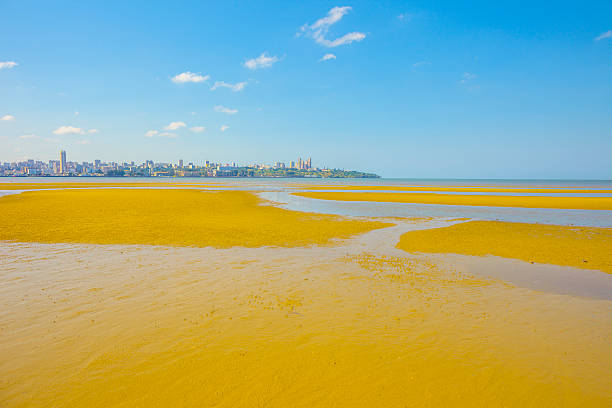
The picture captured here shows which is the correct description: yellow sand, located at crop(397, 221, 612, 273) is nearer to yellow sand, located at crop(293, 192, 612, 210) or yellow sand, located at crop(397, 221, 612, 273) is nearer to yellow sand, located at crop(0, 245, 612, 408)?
yellow sand, located at crop(0, 245, 612, 408)

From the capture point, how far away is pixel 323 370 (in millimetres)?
5715

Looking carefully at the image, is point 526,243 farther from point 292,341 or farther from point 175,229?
point 175,229

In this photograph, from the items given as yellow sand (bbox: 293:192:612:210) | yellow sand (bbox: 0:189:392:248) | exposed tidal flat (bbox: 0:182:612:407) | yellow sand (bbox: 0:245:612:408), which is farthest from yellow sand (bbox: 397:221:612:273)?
yellow sand (bbox: 293:192:612:210)

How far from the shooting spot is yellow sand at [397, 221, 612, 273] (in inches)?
566

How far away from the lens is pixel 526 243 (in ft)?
57.2

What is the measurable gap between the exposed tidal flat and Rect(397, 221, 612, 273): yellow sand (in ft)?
0.83

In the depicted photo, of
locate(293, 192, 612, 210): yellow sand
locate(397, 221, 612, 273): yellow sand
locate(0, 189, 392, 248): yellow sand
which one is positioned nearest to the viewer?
locate(397, 221, 612, 273): yellow sand

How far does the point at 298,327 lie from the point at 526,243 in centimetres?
1615

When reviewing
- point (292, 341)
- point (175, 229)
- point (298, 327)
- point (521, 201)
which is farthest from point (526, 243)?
point (521, 201)

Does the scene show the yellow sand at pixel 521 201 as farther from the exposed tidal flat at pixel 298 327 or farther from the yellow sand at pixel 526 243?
the exposed tidal flat at pixel 298 327

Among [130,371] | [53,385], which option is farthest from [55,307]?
[130,371]

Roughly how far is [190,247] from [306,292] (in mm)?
8540

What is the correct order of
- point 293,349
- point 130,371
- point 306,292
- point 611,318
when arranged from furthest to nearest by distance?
point 306,292
point 611,318
point 293,349
point 130,371

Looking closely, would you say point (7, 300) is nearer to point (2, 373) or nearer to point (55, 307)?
point (55, 307)
